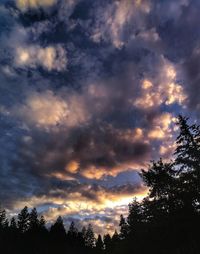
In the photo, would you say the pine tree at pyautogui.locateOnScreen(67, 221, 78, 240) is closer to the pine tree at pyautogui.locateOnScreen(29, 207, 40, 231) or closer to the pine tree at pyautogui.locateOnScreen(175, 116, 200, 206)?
the pine tree at pyautogui.locateOnScreen(29, 207, 40, 231)

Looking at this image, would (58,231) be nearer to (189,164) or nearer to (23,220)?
(23,220)

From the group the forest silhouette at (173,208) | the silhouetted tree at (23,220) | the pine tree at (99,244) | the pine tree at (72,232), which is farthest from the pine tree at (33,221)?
the forest silhouette at (173,208)

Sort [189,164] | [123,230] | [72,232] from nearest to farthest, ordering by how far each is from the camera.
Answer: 1. [189,164]
2. [123,230]
3. [72,232]

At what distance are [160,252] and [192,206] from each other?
19.8ft

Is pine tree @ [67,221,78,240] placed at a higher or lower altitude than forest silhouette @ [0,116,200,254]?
higher

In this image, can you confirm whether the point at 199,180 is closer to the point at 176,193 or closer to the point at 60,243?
the point at 176,193

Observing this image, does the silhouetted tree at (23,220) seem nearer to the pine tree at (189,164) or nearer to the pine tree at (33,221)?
the pine tree at (33,221)

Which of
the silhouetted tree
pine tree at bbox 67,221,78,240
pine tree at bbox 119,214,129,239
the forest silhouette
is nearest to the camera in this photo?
the forest silhouette

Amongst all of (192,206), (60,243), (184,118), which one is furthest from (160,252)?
(60,243)

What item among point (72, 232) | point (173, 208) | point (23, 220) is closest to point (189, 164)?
point (173, 208)

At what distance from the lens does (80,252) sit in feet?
382

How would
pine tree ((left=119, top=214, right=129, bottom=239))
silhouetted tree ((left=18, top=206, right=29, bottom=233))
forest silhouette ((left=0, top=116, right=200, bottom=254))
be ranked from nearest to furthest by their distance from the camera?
forest silhouette ((left=0, top=116, right=200, bottom=254)) < pine tree ((left=119, top=214, right=129, bottom=239)) < silhouetted tree ((left=18, top=206, right=29, bottom=233))

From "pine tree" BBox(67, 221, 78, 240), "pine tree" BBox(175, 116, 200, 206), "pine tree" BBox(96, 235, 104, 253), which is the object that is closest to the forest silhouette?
"pine tree" BBox(175, 116, 200, 206)

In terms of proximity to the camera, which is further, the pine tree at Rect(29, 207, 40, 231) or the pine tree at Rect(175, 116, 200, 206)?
the pine tree at Rect(29, 207, 40, 231)
